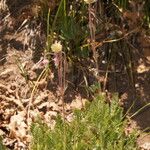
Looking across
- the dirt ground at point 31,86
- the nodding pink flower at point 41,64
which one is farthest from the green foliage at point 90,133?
the nodding pink flower at point 41,64

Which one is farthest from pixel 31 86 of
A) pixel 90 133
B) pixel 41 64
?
pixel 90 133

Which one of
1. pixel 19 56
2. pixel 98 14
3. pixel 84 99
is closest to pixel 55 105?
pixel 84 99

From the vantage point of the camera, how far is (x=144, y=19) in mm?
3258

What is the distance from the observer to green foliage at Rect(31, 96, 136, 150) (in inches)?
104

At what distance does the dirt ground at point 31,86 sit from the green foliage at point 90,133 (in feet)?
0.83

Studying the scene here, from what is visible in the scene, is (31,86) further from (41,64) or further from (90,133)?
(90,133)

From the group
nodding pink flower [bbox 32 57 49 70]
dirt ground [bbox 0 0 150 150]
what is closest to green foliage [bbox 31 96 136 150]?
dirt ground [bbox 0 0 150 150]

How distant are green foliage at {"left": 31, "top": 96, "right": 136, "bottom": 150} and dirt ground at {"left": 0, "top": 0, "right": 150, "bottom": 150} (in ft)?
0.83

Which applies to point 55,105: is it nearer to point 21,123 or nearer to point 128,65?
point 21,123

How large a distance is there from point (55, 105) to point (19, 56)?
46cm

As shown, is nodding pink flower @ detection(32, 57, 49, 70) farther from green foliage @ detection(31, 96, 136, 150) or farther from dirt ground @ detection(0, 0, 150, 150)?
green foliage @ detection(31, 96, 136, 150)

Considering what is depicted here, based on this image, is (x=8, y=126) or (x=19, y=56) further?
(x=19, y=56)

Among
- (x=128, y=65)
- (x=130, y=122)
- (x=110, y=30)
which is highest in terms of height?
(x=110, y=30)

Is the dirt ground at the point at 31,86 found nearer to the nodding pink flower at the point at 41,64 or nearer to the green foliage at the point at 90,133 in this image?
the nodding pink flower at the point at 41,64
